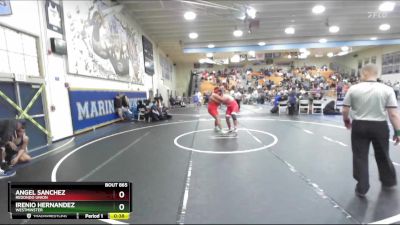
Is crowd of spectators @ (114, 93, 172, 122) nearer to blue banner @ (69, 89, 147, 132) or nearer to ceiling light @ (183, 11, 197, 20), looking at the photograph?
blue banner @ (69, 89, 147, 132)

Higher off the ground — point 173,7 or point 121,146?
point 173,7

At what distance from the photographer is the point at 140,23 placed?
539 inches

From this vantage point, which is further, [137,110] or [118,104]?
[137,110]

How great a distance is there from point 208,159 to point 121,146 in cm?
Result: 262

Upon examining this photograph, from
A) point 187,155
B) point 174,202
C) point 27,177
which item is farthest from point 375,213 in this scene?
point 27,177

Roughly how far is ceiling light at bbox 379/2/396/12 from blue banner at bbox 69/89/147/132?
13389 mm

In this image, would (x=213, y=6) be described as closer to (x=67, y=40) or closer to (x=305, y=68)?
(x=67, y=40)

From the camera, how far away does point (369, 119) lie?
2.96 meters

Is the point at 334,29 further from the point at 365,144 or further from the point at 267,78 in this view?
the point at 365,144

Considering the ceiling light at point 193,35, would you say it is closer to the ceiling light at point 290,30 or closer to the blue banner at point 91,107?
the ceiling light at point 290,30

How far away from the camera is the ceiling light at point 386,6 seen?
451 inches

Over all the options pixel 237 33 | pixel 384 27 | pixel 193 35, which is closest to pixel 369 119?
pixel 237 33
